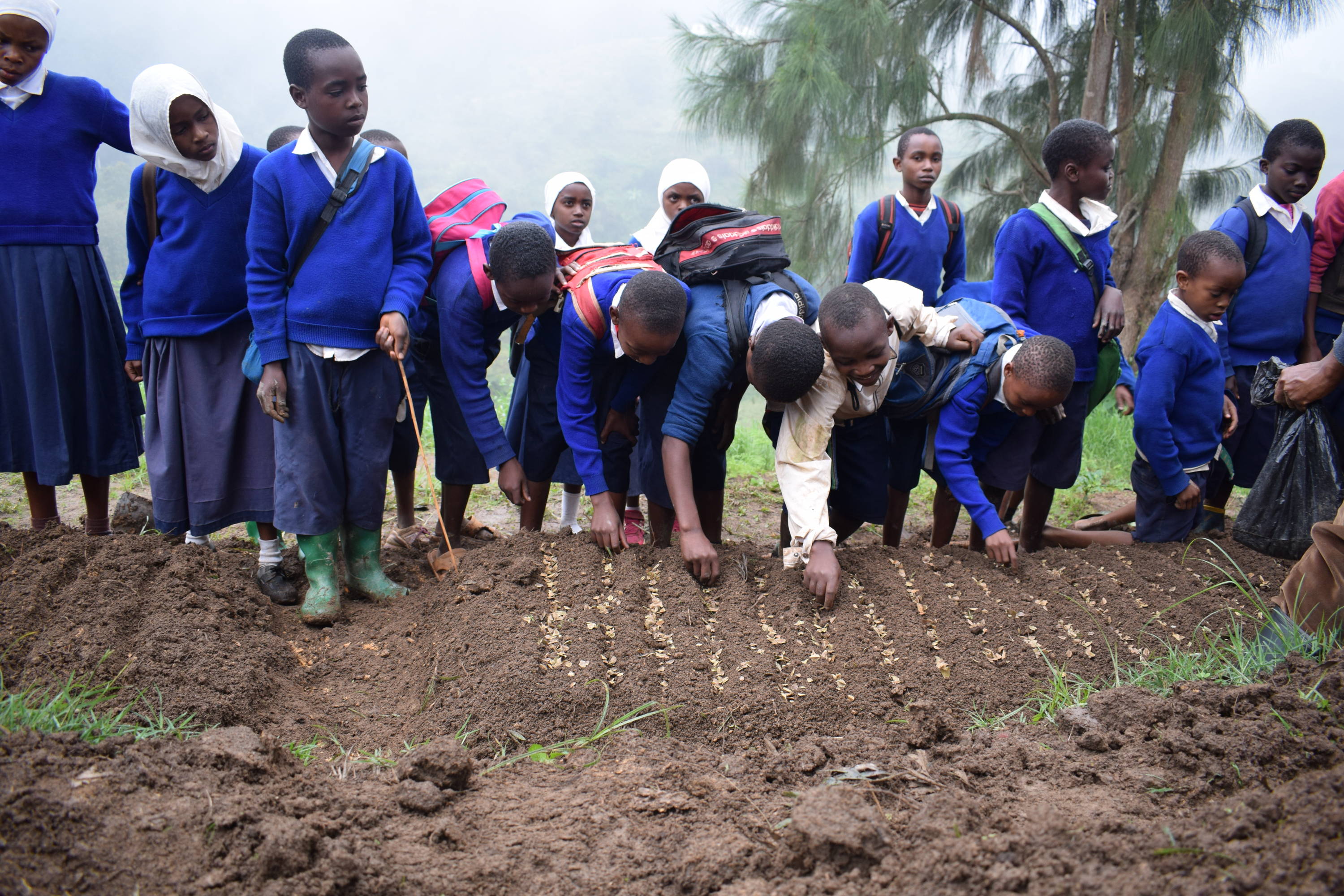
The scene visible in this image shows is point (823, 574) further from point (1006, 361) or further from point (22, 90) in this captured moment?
point (22, 90)

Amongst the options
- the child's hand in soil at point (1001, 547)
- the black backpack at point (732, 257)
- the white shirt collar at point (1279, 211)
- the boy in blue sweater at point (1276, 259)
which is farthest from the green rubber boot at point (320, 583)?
the white shirt collar at point (1279, 211)

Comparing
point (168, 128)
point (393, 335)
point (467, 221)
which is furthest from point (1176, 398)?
point (168, 128)

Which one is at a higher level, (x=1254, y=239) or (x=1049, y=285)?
Result: (x=1254, y=239)

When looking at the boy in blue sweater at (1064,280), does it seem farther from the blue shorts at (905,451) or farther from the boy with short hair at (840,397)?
the boy with short hair at (840,397)

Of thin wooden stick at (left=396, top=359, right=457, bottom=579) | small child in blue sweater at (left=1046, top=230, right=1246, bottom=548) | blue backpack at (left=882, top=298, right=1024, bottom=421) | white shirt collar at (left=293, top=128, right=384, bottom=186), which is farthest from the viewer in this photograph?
small child in blue sweater at (left=1046, top=230, right=1246, bottom=548)

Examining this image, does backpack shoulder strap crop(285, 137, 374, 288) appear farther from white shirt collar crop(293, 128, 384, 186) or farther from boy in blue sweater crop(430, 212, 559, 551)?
boy in blue sweater crop(430, 212, 559, 551)

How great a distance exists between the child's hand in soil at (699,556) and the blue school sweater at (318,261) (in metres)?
1.20

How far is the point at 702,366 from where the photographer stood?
9.30 ft

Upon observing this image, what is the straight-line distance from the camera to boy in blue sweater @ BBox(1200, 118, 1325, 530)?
11.1 feet

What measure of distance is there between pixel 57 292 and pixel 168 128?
0.78 m

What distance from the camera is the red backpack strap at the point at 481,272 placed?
9.75 ft

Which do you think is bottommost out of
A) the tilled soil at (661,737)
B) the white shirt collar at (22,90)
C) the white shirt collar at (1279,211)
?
the tilled soil at (661,737)

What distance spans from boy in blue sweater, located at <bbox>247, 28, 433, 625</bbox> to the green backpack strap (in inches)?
92.5

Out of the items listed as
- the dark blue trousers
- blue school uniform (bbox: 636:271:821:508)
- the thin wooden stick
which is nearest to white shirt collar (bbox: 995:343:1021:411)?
blue school uniform (bbox: 636:271:821:508)
